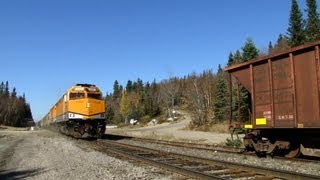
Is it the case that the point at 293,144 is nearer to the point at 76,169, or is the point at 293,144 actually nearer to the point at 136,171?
the point at 136,171

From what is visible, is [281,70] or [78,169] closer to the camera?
[78,169]

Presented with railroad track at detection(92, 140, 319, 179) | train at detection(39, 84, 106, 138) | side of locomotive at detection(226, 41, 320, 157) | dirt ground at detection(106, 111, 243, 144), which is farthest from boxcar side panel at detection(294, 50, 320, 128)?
train at detection(39, 84, 106, 138)

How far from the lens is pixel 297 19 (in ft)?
225

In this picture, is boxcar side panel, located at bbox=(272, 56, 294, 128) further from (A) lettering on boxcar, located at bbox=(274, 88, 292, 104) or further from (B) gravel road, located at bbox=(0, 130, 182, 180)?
(B) gravel road, located at bbox=(0, 130, 182, 180)

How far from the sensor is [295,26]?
67.9 meters

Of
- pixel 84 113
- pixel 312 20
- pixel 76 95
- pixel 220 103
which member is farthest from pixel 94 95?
pixel 312 20

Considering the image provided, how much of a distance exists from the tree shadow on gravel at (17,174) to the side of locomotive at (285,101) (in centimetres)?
741

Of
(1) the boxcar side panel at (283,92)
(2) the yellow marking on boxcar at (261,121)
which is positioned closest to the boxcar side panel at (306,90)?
(1) the boxcar side panel at (283,92)

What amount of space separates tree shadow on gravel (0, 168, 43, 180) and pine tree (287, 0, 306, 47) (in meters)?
56.0

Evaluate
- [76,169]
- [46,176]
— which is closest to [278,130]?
[76,169]

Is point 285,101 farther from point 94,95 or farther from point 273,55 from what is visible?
point 94,95

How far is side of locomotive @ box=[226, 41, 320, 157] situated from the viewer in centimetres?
1273

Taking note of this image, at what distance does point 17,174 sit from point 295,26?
61995 mm

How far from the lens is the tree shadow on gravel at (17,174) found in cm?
1218
